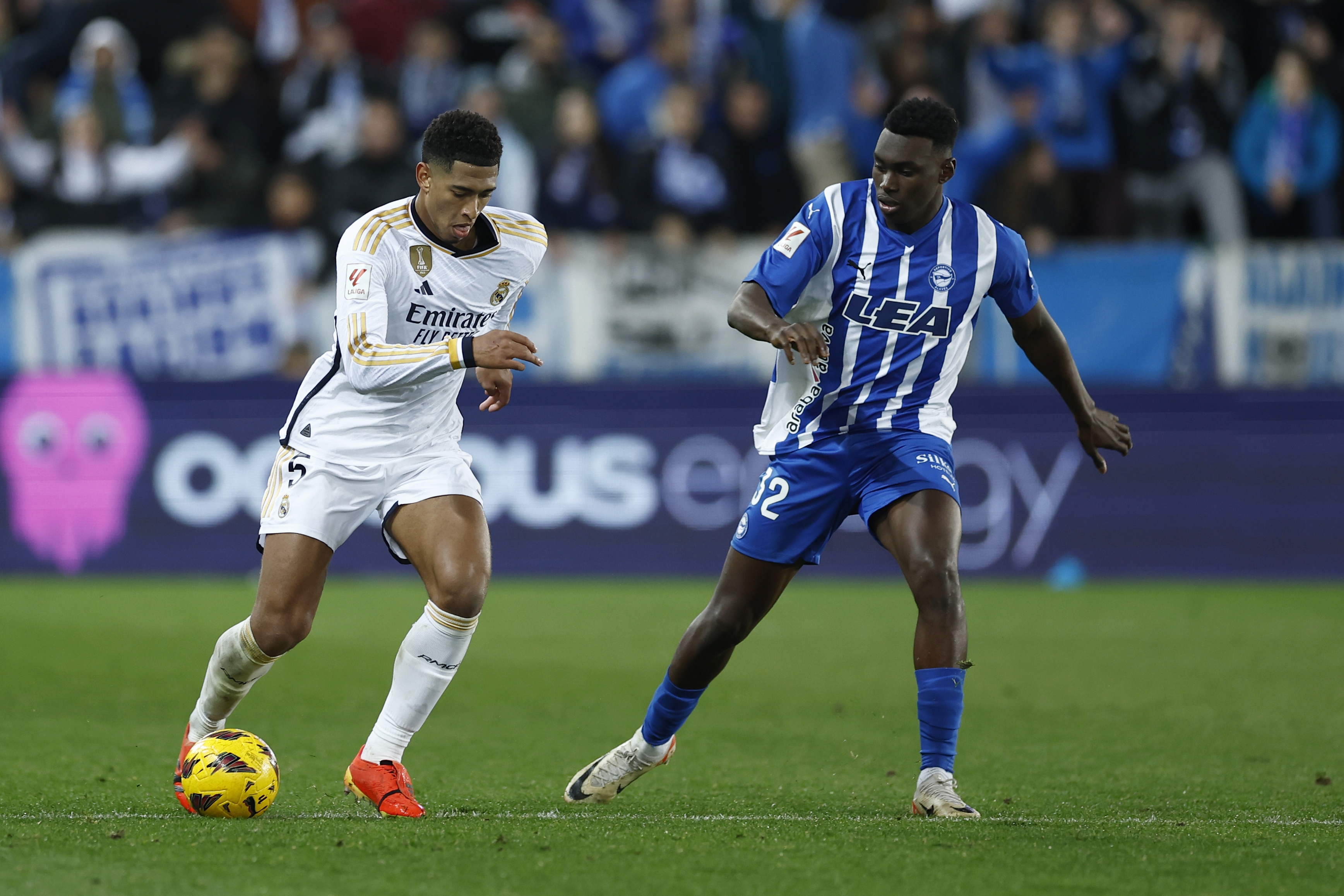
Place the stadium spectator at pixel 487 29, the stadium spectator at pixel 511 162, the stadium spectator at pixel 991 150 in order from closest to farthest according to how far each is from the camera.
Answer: the stadium spectator at pixel 511 162 → the stadium spectator at pixel 991 150 → the stadium spectator at pixel 487 29

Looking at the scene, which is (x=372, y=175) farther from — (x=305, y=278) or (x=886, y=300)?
(x=886, y=300)

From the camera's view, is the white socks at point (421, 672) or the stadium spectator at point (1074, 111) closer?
the white socks at point (421, 672)

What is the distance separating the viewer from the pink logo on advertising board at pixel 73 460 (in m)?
12.4

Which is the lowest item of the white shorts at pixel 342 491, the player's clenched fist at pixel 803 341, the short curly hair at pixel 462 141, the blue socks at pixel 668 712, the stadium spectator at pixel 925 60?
the blue socks at pixel 668 712

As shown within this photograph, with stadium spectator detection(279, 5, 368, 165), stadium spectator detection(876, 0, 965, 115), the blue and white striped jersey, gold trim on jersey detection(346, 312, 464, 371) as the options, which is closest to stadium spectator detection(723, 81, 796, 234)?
stadium spectator detection(876, 0, 965, 115)

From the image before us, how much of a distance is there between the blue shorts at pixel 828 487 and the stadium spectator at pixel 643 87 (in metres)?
8.85

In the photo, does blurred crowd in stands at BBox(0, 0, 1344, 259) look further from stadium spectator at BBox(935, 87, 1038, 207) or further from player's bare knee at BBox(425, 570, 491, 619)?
player's bare knee at BBox(425, 570, 491, 619)

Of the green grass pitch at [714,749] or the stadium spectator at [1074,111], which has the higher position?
the stadium spectator at [1074,111]

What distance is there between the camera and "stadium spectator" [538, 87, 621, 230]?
43.6 ft

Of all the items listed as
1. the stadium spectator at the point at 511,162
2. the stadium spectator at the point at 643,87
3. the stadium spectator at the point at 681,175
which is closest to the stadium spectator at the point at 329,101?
the stadium spectator at the point at 511,162

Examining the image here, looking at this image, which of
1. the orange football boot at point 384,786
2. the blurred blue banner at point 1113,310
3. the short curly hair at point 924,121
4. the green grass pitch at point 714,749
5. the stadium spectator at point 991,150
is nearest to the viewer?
the green grass pitch at point 714,749

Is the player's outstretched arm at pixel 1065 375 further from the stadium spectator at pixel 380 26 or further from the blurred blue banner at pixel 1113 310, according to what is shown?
the stadium spectator at pixel 380 26

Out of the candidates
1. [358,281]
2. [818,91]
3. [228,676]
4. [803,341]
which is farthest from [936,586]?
[818,91]

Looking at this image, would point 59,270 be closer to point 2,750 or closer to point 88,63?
point 88,63
